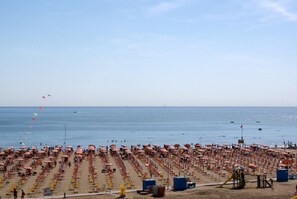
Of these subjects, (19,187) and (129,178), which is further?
(129,178)

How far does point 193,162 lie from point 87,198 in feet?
68.8

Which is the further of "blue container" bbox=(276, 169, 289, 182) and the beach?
"blue container" bbox=(276, 169, 289, 182)

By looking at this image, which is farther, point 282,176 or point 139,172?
point 139,172

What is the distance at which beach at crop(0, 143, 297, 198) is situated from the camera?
28984mm

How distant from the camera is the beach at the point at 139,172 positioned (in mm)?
28984

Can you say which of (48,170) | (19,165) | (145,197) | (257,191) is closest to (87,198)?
(145,197)

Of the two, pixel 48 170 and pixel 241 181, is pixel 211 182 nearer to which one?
pixel 241 181

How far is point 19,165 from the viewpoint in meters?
43.0

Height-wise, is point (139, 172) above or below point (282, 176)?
below

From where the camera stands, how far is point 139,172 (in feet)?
127

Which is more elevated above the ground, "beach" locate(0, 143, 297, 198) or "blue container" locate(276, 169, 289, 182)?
"blue container" locate(276, 169, 289, 182)

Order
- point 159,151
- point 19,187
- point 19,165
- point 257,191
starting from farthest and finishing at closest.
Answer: point 159,151 < point 19,165 < point 19,187 < point 257,191

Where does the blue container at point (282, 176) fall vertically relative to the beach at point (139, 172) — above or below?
above

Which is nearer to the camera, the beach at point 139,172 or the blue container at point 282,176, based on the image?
the beach at point 139,172
